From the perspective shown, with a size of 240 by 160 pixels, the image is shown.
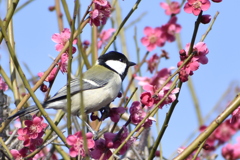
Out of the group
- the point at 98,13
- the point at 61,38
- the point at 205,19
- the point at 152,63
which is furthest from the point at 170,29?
the point at 205,19

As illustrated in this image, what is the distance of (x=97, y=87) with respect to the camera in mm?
2795

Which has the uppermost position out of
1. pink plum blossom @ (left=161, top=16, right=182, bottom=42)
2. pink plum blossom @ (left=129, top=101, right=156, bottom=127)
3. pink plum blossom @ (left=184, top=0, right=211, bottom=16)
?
pink plum blossom @ (left=184, top=0, right=211, bottom=16)

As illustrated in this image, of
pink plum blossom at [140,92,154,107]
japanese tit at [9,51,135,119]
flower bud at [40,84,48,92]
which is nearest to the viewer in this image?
pink plum blossom at [140,92,154,107]

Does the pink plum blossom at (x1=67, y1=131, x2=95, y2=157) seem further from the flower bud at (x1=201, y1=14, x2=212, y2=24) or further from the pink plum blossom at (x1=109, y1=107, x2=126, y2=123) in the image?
the flower bud at (x1=201, y1=14, x2=212, y2=24)

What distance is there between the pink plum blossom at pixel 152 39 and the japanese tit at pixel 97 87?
24cm

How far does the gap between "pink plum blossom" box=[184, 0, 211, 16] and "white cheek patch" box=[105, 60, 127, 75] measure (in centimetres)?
127

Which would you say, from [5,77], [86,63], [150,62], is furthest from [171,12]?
[5,77]

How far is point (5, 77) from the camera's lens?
2207 millimetres

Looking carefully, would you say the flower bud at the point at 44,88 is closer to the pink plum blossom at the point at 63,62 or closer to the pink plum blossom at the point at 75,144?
the pink plum blossom at the point at 63,62

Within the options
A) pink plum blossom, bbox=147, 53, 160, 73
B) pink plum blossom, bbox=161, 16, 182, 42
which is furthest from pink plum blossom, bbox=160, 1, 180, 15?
pink plum blossom, bbox=147, 53, 160, 73

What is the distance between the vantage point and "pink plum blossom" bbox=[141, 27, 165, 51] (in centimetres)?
271

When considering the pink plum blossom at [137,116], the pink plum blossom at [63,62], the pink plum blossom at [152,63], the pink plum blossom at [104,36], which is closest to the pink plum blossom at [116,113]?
the pink plum blossom at [137,116]

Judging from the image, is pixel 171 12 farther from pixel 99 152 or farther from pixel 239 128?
pixel 99 152

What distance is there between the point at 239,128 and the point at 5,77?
5.21 ft
